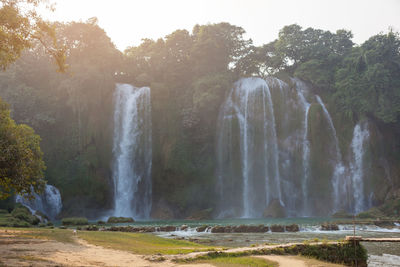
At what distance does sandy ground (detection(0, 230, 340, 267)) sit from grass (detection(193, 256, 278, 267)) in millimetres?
365

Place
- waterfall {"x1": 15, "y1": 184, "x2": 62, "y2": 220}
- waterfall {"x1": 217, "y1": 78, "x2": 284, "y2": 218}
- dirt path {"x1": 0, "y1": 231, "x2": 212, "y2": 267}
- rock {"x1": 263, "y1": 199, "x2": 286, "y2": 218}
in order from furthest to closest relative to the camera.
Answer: waterfall {"x1": 217, "y1": 78, "x2": 284, "y2": 218}
rock {"x1": 263, "y1": 199, "x2": 286, "y2": 218}
waterfall {"x1": 15, "y1": 184, "x2": 62, "y2": 220}
dirt path {"x1": 0, "y1": 231, "x2": 212, "y2": 267}

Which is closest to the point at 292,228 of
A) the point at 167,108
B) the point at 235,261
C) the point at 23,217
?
the point at 235,261

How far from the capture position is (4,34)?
1117cm

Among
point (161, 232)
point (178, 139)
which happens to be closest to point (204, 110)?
point (178, 139)

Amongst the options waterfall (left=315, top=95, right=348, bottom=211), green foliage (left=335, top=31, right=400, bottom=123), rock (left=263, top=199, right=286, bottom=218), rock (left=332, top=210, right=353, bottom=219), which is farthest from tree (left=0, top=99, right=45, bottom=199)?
green foliage (left=335, top=31, right=400, bottom=123)

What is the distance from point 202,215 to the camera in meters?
37.3

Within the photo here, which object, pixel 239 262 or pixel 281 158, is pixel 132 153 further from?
pixel 239 262

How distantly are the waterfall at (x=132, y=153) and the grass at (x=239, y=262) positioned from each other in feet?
95.8

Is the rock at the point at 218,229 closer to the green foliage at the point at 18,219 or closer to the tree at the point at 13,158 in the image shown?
the green foliage at the point at 18,219

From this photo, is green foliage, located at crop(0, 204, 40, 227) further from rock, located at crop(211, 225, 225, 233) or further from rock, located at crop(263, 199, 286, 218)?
rock, located at crop(263, 199, 286, 218)

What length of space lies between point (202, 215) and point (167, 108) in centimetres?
1308

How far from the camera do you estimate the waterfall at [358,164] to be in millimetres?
38334

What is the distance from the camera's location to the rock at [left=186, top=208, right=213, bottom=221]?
37.1 metres

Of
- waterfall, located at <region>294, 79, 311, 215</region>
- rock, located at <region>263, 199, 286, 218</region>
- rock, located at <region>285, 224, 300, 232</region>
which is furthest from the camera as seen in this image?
waterfall, located at <region>294, 79, 311, 215</region>
